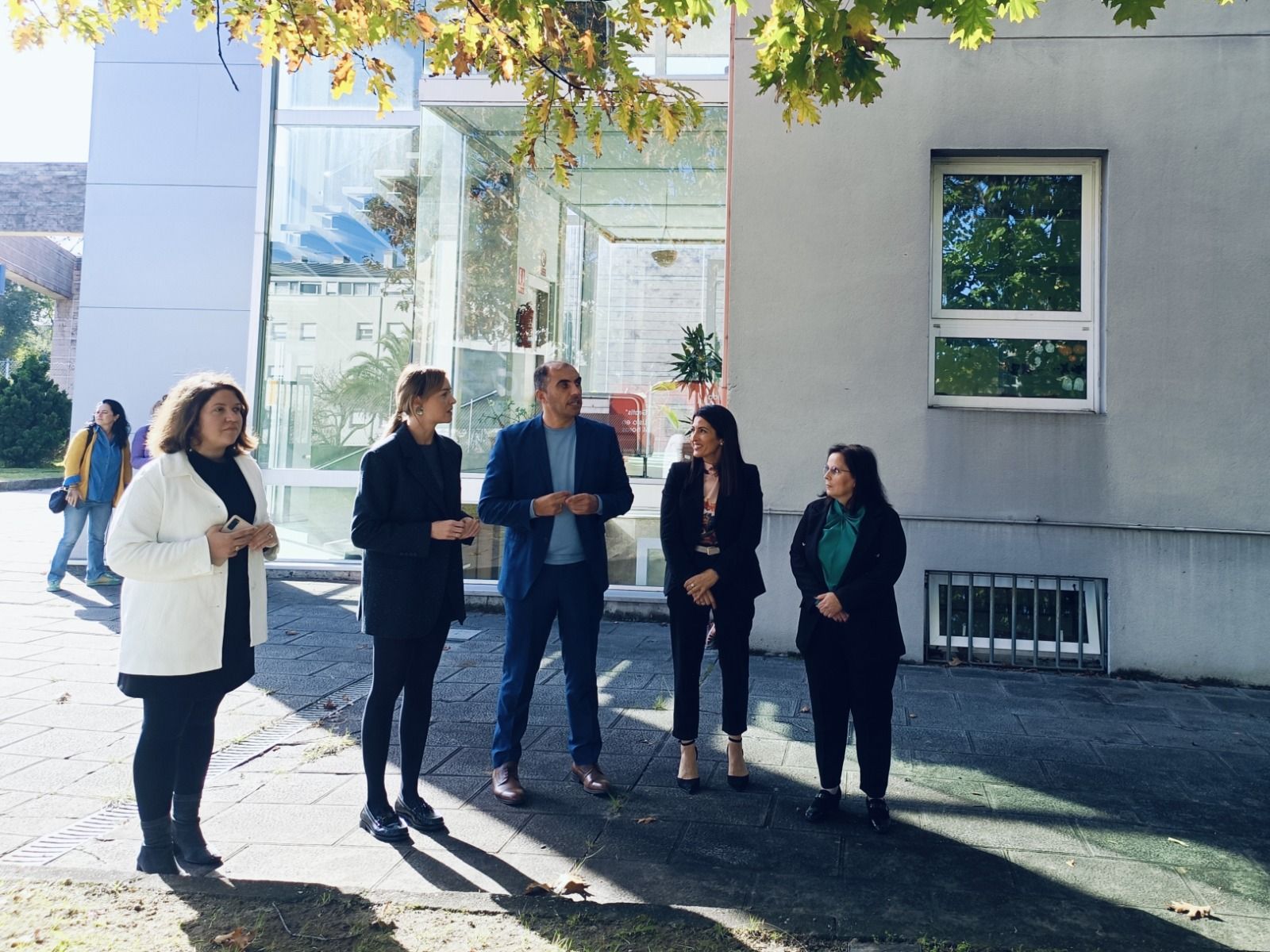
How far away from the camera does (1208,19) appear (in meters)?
7.86

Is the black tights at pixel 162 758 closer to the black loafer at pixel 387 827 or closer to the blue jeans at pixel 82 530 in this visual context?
the black loafer at pixel 387 827

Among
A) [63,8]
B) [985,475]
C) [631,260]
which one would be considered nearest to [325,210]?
[631,260]

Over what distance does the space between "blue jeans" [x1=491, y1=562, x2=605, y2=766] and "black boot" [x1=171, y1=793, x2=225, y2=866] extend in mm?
1340

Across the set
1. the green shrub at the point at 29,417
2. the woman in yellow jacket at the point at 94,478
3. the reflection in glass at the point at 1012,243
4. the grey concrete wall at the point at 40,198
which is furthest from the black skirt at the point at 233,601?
the grey concrete wall at the point at 40,198

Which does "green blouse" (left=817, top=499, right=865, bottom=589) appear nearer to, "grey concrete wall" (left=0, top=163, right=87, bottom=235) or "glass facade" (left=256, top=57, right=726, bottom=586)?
"glass facade" (left=256, top=57, right=726, bottom=586)

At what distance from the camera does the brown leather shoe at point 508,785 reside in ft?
15.6

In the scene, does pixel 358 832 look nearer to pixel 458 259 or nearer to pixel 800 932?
pixel 800 932

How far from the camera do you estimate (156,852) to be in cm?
397

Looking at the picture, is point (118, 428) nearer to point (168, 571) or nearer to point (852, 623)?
point (168, 571)

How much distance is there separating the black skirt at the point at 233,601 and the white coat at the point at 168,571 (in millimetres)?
62

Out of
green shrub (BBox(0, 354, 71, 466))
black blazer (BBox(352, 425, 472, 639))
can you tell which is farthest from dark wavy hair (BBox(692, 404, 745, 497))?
green shrub (BBox(0, 354, 71, 466))

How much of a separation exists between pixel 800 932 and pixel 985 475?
516cm

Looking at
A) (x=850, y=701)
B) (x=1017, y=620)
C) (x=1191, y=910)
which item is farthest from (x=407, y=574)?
(x=1017, y=620)

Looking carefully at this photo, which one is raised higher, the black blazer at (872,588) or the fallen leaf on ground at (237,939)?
the black blazer at (872,588)
